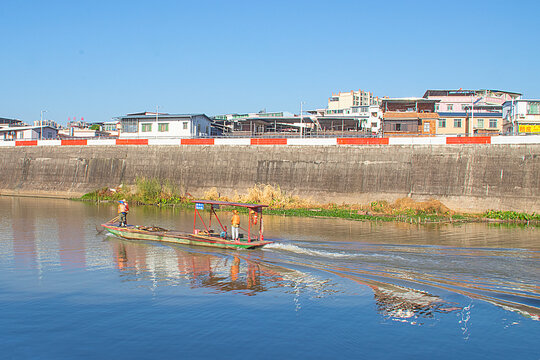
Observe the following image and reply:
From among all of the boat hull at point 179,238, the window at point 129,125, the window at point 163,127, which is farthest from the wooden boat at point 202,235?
the window at point 129,125

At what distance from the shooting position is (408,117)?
51500mm

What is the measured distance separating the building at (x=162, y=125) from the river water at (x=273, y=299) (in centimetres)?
3319

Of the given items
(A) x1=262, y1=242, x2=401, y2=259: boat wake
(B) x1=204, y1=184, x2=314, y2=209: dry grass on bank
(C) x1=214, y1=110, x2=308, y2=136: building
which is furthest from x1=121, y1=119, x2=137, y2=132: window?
(A) x1=262, y1=242, x2=401, y2=259: boat wake

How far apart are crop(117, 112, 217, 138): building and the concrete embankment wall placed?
18.6 ft

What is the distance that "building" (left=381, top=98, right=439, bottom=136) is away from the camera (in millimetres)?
51500

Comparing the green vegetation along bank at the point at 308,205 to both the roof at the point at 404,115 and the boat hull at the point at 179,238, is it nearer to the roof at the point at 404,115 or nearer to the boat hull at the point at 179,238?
the boat hull at the point at 179,238

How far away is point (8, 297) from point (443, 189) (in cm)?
3256

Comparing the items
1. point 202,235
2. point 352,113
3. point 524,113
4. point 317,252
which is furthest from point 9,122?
point 524,113

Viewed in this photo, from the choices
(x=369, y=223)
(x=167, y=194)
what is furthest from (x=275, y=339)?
(x=167, y=194)

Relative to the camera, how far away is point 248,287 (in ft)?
50.2

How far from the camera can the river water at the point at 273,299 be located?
1083 cm

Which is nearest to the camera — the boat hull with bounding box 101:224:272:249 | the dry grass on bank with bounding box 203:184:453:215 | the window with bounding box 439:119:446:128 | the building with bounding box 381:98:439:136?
the boat hull with bounding box 101:224:272:249

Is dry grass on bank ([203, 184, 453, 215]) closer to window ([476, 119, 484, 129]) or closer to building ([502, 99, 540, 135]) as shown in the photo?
building ([502, 99, 540, 135])

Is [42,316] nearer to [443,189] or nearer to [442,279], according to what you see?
[442,279]
